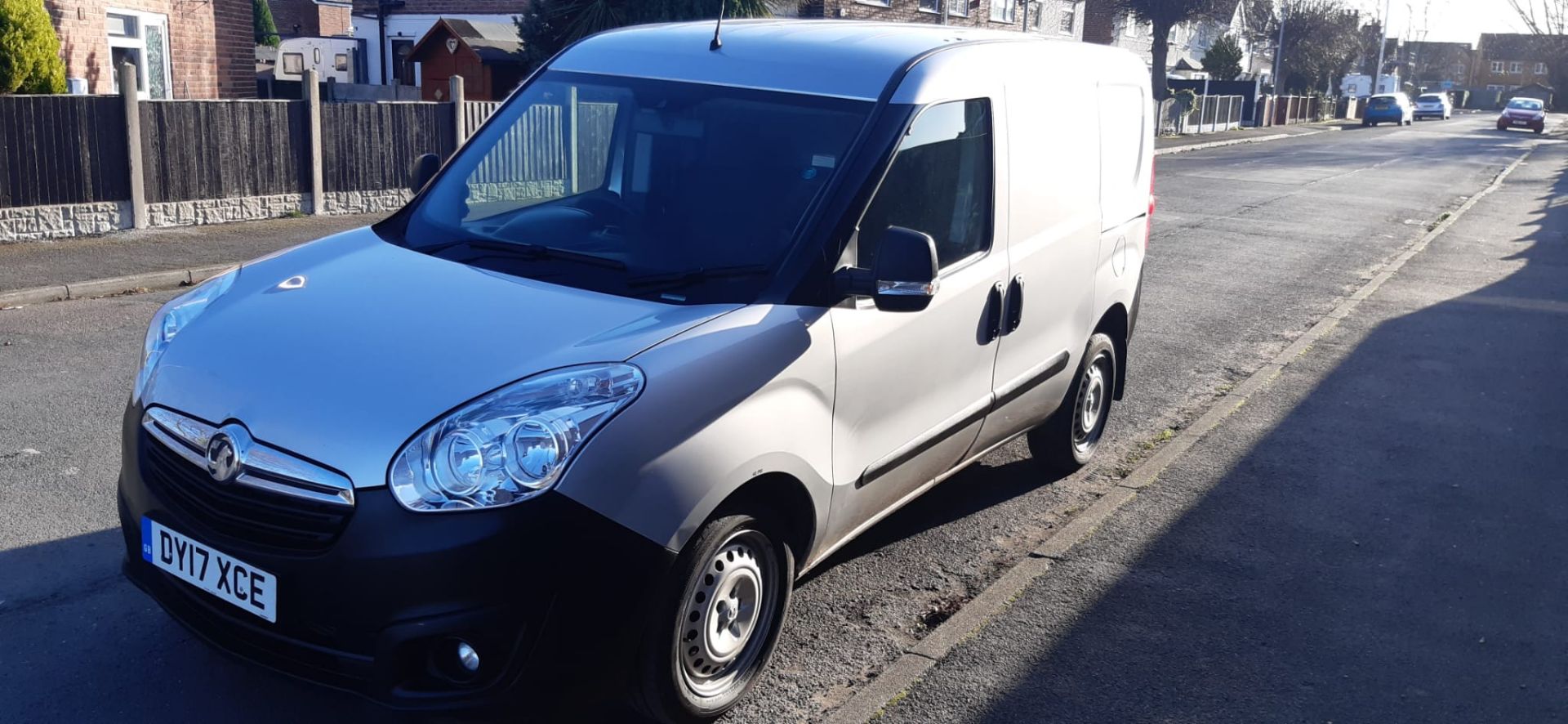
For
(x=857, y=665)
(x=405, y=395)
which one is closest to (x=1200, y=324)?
(x=857, y=665)

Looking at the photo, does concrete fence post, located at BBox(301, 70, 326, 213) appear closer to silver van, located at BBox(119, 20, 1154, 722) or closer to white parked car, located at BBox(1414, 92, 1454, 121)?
silver van, located at BBox(119, 20, 1154, 722)

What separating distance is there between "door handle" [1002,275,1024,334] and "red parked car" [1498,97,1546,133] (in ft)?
224

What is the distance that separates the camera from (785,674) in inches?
159

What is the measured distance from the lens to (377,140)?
15102 mm

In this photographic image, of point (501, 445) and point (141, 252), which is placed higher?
point (501, 445)

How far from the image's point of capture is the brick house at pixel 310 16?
197 ft

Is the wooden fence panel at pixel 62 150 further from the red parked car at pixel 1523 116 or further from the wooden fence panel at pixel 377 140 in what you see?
the red parked car at pixel 1523 116

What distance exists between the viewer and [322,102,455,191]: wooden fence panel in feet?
47.8

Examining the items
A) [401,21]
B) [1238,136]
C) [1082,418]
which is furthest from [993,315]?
[1238,136]

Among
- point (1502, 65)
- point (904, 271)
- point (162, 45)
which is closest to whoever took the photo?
point (904, 271)

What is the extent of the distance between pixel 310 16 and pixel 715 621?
63199mm

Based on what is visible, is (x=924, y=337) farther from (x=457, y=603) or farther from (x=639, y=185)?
(x=457, y=603)

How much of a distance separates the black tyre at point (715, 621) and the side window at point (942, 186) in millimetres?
973

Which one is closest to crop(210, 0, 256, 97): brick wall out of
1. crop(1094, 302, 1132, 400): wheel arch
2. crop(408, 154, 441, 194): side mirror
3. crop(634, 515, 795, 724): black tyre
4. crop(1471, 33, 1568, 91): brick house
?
crop(408, 154, 441, 194): side mirror
